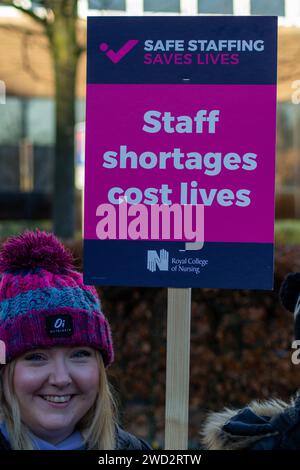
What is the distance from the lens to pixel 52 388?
8.95 feet

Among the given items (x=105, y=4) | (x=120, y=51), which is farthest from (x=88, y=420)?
(x=105, y=4)

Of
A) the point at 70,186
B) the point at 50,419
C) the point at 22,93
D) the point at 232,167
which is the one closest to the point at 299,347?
the point at 232,167

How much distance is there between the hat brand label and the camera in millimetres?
2729

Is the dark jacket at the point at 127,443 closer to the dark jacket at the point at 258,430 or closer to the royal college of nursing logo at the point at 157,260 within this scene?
the dark jacket at the point at 258,430

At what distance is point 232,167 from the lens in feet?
9.34

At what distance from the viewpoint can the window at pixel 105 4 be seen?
772 centimetres

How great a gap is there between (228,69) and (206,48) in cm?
10

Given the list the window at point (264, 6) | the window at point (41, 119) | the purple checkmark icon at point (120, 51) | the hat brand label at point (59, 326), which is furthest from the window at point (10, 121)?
the hat brand label at point (59, 326)

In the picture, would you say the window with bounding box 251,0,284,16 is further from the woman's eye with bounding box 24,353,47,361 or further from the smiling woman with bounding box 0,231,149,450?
the woman's eye with bounding box 24,353,47,361

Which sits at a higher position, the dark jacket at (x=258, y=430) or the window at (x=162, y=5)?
the window at (x=162, y=5)

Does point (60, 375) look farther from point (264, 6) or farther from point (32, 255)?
point (264, 6)

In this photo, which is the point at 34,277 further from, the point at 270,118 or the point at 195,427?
the point at 195,427

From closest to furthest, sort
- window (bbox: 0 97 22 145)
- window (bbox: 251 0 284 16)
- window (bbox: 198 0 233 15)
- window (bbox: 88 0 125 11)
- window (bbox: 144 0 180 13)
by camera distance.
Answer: window (bbox: 251 0 284 16)
window (bbox: 198 0 233 15)
window (bbox: 144 0 180 13)
window (bbox: 88 0 125 11)
window (bbox: 0 97 22 145)

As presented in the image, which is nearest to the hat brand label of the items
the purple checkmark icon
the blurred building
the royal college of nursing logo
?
the royal college of nursing logo
